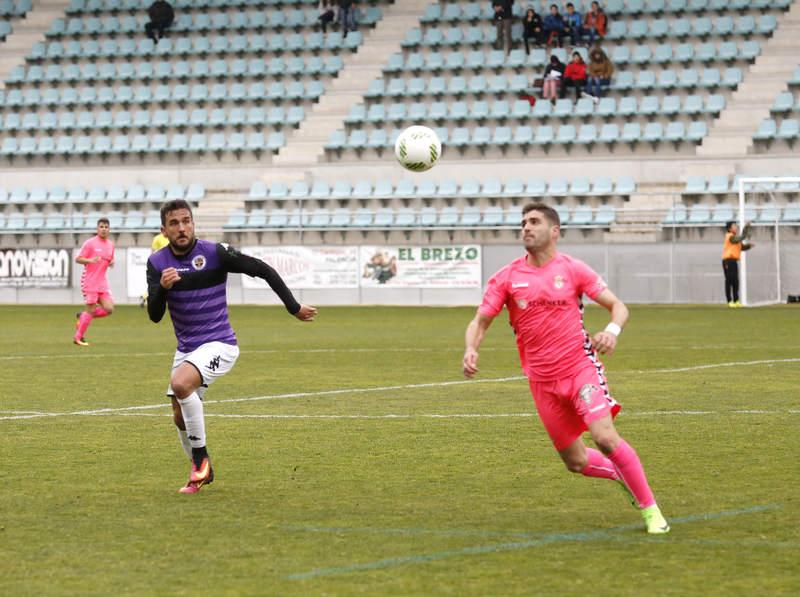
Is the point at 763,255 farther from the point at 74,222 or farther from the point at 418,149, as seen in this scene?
Answer: the point at 74,222

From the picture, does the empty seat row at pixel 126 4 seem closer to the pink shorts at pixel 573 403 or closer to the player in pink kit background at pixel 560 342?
the player in pink kit background at pixel 560 342

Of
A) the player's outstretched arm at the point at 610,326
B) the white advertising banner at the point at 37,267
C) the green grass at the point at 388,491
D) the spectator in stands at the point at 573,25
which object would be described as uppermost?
the spectator in stands at the point at 573,25

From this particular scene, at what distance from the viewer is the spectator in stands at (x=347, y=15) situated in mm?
47469

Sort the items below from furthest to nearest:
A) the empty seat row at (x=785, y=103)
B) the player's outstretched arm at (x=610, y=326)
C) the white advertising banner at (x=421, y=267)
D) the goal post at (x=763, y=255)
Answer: the empty seat row at (x=785, y=103) < the white advertising banner at (x=421, y=267) < the goal post at (x=763, y=255) < the player's outstretched arm at (x=610, y=326)

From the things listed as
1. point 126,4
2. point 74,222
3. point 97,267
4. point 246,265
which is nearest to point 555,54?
point 74,222

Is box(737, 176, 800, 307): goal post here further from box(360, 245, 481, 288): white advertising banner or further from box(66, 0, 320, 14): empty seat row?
box(66, 0, 320, 14): empty seat row

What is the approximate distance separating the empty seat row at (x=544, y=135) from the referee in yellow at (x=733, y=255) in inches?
206

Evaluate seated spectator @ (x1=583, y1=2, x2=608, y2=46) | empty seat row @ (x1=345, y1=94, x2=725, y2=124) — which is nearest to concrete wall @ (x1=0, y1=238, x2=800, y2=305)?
empty seat row @ (x1=345, y1=94, x2=725, y2=124)

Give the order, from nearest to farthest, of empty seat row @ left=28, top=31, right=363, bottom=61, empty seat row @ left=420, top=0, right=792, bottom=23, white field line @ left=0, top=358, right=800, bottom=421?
1. white field line @ left=0, top=358, right=800, bottom=421
2. empty seat row @ left=420, top=0, right=792, bottom=23
3. empty seat row @ left=28, top=31, right=363, bottom=61

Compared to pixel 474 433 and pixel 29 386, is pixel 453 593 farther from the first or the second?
pixel 29 386

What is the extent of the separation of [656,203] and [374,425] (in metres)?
28.1

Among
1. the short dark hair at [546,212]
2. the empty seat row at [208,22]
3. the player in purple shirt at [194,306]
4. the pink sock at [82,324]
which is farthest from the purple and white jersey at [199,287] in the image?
the empty seat row at [208,22]

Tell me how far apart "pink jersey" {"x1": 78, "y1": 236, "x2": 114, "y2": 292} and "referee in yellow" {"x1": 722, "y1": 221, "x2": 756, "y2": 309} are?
1557 centimetres

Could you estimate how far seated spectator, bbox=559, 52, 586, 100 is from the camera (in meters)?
42.5
